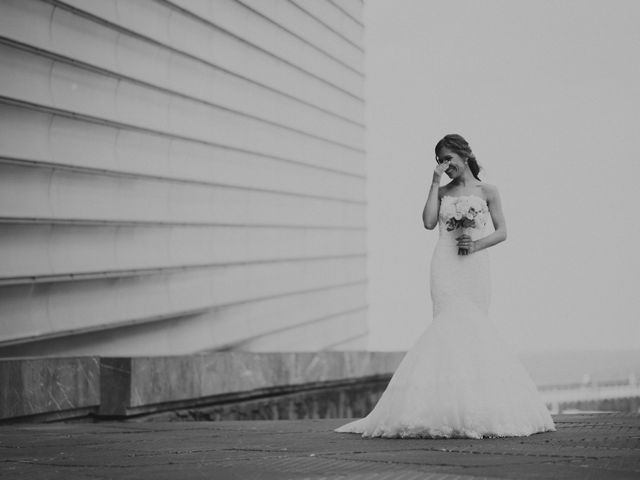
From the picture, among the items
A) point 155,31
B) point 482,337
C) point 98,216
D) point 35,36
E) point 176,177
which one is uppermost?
point 155,31

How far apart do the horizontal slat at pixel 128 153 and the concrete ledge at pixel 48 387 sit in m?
5.65

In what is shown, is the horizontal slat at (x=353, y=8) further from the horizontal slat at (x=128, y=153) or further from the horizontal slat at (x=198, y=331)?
the horizontal slat at (x=198, y=331)

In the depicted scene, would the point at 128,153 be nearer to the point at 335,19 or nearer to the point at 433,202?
the point at 433,202

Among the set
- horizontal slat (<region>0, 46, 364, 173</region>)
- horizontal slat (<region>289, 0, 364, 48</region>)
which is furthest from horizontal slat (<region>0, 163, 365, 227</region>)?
horizontal slat (<region>289, 0, 364, 48</region>)

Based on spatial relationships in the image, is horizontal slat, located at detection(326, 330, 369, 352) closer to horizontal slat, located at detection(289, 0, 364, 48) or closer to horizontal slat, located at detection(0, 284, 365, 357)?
horizontal slat, located at detection(0, 284, 365, 357)

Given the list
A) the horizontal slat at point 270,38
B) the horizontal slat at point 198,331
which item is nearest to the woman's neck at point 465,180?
the horizontal slat at point 198,331

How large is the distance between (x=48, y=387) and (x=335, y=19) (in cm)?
2365

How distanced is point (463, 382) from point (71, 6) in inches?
441

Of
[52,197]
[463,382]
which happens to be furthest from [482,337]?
[52,197]

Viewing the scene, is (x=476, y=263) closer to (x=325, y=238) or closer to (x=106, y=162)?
(x=106, y=162)

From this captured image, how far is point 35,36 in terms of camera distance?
14984 mm

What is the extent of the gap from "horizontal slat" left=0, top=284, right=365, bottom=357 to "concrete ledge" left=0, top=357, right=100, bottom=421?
5240 millimetres

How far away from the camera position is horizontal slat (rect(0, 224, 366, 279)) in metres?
15.1

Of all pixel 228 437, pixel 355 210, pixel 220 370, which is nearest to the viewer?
pixel 228 437
